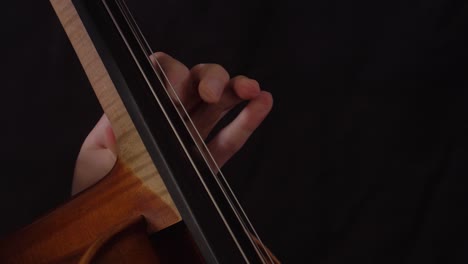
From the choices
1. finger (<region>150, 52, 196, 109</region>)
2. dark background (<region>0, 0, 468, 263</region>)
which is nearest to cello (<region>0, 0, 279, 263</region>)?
finger (<region>150, 52, 196, 109</region>)

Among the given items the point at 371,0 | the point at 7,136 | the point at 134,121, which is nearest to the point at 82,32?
the point at 134,121

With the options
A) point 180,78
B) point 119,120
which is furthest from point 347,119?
point 119,120

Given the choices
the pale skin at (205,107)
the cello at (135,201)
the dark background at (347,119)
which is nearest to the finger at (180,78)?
the pale skin at (205,107)

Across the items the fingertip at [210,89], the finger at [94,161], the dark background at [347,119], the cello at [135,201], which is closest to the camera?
the cello at [135,201]

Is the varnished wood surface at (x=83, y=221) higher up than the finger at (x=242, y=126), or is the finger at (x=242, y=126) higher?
the finger at (x=242, y=126)

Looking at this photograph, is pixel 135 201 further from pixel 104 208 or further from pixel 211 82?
pixel 211 82

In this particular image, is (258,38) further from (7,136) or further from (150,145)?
(150,145)

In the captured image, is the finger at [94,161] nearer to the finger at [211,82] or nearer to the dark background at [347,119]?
the finger at [211,82]
